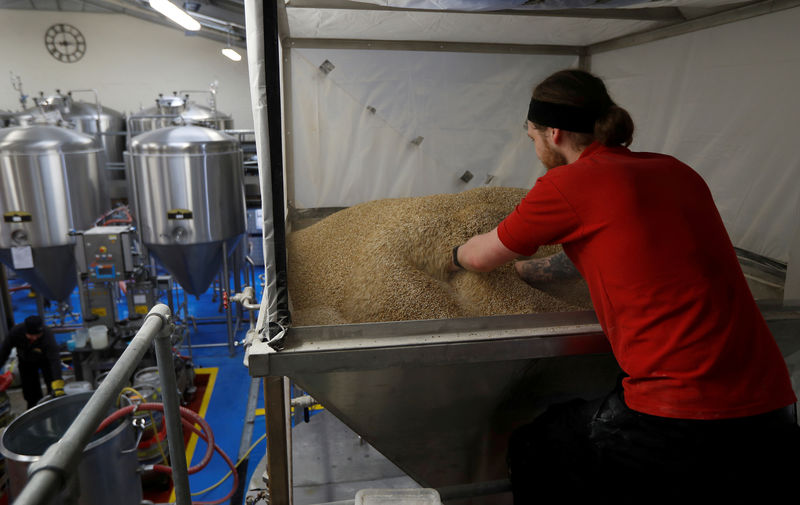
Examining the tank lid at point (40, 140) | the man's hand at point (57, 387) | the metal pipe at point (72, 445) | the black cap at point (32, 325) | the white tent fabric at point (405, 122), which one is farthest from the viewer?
the tank lid at point (40, 140)

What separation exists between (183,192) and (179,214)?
14cm

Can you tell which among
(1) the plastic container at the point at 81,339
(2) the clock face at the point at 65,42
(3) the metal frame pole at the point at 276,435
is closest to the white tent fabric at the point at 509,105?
(3) the metal frame pole at the point at 276,435

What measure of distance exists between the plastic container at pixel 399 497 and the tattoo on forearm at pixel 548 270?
60 cm

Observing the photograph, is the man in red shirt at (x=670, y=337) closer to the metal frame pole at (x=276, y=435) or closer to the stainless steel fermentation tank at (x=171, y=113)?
the metal frame pole at (x=276, y=435)

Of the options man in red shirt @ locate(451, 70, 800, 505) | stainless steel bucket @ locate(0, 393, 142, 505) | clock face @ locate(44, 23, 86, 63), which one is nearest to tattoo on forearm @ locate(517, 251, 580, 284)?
man in red shirt @ locate(451, 70, 800, 505)

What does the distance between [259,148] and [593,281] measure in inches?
26.7

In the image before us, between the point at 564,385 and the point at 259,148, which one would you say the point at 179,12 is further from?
the point at 564,385

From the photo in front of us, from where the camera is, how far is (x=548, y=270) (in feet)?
4.35

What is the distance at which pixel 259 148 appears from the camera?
978 mm

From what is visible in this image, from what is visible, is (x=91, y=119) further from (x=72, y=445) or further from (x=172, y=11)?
(x=72, y=445)

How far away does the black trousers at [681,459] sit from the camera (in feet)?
2.94

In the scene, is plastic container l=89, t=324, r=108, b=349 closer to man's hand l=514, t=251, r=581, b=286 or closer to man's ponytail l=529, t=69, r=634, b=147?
man's hand l=514, t=251, r=581, b=286

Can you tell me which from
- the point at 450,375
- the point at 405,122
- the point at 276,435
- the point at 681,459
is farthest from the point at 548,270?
the point at 405,122

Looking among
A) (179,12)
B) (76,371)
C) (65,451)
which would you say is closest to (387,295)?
(65,451)
